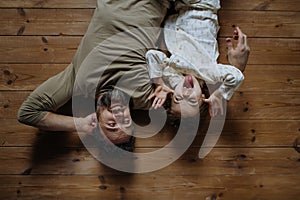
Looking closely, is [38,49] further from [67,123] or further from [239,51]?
[239,51]

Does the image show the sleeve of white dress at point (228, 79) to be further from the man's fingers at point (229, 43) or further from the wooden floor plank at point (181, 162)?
the wooden floor plank at point (181, 162)

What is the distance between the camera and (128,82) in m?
1.16

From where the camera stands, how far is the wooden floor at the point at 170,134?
128 cm

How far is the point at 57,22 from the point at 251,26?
72 cm

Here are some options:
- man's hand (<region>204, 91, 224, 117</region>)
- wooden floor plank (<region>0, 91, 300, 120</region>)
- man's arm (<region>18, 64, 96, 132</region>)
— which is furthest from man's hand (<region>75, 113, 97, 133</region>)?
wooden floor plank (<region>0, 91, 300, 120</region>)

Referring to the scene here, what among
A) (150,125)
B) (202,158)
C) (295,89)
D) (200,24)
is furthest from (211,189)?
(200,24)

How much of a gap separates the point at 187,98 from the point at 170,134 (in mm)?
212

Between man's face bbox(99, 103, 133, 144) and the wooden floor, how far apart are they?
15cm

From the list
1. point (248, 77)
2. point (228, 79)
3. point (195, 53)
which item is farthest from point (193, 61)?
point (248, 77)

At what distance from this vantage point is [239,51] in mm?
1232

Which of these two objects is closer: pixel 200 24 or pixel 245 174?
pixel 200 24

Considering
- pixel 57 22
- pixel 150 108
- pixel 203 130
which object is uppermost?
pixel 57 22

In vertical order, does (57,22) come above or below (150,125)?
above

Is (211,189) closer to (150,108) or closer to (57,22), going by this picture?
(150,108)
